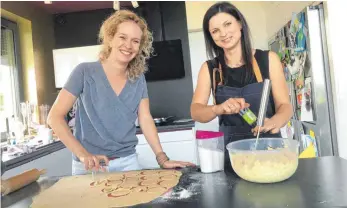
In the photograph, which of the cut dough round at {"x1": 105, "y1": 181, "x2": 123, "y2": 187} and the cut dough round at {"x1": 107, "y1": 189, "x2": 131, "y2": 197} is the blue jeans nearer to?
the cut dough round at {"x1": 105, "y1": 181, "x2": 123, "y2": 187}

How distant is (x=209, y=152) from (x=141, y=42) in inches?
25.1

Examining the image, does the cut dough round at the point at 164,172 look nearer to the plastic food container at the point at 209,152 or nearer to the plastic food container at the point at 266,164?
the plastic food container at the point at 209,152

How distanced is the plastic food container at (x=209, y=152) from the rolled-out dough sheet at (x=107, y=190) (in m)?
0.09

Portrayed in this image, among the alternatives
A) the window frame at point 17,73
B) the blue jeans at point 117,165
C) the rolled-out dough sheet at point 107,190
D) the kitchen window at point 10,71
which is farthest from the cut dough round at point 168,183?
the window frame at point 17,73

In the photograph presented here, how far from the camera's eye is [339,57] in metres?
1.55

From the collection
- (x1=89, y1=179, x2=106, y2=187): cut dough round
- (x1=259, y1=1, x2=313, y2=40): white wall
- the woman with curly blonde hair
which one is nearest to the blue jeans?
the woman with curly blonde hair

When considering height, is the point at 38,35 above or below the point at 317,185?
above

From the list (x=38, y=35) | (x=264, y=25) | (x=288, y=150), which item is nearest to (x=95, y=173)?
(x=288, y=150)

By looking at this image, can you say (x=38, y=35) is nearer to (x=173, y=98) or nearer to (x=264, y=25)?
(x=173, y=98)

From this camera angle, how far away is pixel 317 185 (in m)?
0.74

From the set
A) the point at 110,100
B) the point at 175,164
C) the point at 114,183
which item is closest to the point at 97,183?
the point at 114,183

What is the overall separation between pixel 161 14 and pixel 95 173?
2.49m

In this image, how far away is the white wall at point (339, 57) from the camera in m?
1.54

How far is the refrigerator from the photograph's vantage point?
5.37 ft
